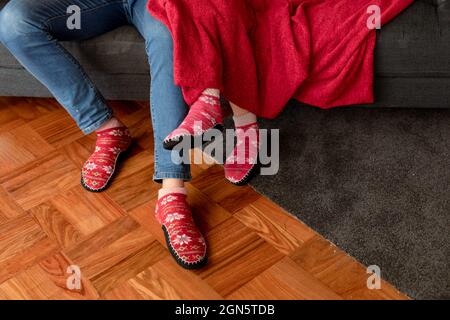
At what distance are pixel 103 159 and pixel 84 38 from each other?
0.30 metres

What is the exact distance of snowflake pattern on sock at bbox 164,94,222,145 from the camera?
1.00 meters

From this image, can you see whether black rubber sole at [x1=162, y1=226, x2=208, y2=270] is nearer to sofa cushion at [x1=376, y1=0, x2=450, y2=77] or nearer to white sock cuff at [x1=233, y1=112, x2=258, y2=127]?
white sock cuff at [x1=233, y1=112, x2=258, y2=127]

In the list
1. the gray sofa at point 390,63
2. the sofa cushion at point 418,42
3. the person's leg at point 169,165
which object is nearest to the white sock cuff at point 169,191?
the person's leg at point 169,165

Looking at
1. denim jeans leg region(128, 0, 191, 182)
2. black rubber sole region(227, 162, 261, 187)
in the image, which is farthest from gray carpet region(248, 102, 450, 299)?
denim jeans leg region(128, 0, 191, 182)

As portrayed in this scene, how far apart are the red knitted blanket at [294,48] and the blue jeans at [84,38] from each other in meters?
0.09

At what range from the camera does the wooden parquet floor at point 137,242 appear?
40.1 inches

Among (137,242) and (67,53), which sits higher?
(67,53)

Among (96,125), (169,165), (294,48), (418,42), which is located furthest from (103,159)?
(418,42)

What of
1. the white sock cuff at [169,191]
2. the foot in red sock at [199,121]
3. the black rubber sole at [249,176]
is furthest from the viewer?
the black rubber sole at [249,176]

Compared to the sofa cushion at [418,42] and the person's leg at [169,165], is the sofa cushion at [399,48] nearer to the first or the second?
the sofa cushion at [418,42]

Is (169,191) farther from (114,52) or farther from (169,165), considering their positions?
(114,52)

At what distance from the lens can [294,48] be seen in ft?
3.85
